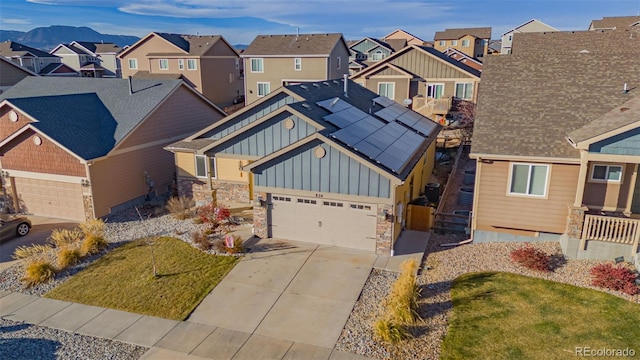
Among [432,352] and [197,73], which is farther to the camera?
[197,73]

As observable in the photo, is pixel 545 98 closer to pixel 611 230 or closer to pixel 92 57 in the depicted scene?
pixel 611 230

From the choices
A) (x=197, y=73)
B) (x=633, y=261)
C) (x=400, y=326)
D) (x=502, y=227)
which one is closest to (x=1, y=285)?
(x=400, y=326)

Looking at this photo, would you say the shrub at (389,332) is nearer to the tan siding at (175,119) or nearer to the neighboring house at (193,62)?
the tan siding at (175,119)

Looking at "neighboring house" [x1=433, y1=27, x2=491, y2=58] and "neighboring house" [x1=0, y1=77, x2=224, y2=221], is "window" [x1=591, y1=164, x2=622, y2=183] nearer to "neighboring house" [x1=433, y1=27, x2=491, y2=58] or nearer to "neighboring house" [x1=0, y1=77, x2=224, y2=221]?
"neighboring house" [x1=0, y1=77, x2=224, y2=221]

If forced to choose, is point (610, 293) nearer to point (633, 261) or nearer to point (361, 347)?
point (633, 261)

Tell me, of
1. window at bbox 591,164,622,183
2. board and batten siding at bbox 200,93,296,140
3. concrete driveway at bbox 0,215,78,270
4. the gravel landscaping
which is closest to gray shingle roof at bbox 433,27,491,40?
board and batten siding at bbox 200,93,296,140

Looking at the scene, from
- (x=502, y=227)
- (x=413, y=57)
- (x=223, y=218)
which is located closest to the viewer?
(x=502, y=227)

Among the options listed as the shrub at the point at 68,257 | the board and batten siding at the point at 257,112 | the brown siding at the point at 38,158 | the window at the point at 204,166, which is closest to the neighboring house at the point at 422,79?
the board and batten siding at the point at 257,112
